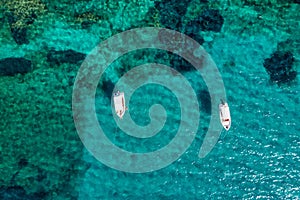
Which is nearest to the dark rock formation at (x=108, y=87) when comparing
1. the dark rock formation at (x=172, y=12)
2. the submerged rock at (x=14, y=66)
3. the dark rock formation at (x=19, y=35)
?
the submerged rock at (x=14, y=66)

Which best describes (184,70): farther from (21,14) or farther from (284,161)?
(21,14)

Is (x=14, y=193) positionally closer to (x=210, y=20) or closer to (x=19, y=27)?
(x=19, y=27)

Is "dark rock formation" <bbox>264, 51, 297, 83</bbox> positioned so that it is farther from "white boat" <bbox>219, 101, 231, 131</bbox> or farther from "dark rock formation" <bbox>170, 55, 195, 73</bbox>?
"dark rock formation" <bbox>170, 55, 195, 73</bbox>

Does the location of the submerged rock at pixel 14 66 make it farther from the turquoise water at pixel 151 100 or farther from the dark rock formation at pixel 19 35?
the dark rock formation at pixel 19 35

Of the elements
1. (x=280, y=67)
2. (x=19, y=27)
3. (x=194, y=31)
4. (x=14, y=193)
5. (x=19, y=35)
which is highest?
(x=194, y=31)

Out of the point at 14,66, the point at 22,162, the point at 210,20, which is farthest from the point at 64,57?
the point at 210,20

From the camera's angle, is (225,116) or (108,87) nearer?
(225,116)

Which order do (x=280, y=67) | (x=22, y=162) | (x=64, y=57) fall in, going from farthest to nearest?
(x=280, y=67), (x=64, y=57), (x=22, y=162)
